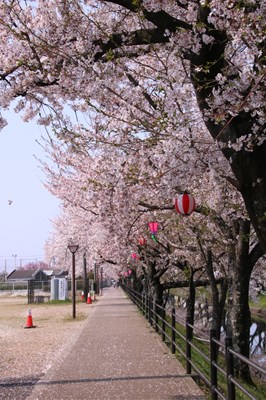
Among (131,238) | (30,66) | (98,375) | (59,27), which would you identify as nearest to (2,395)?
(98,375)

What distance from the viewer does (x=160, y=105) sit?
7375mm

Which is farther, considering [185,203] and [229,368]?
[185,203]

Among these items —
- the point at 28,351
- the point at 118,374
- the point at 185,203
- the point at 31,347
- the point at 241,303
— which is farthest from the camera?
the point at 31,347

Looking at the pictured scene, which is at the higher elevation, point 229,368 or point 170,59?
point 170,59

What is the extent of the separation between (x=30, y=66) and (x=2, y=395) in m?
4.55

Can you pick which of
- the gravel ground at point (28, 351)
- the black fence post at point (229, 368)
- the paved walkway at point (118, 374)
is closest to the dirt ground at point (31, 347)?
the gravel ground at point (28, 351)

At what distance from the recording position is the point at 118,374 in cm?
853

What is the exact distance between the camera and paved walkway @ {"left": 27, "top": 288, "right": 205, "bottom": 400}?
275 inches

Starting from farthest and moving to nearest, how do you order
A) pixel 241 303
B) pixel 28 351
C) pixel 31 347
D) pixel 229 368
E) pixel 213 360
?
pixel 31 347 → pixel 28 351 → pixel 241 303 → pixel 213 360 → pixel 229 368

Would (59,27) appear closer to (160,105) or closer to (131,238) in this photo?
(160,105)

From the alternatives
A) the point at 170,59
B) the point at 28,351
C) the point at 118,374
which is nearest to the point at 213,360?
the point at 118,374

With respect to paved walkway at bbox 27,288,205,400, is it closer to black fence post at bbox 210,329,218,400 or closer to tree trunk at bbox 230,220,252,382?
black fence post at bbox 210,329,218,400

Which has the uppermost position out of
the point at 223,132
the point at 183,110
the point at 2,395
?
the point at 183,110

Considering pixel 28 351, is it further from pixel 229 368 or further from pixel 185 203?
pixel 229 368
